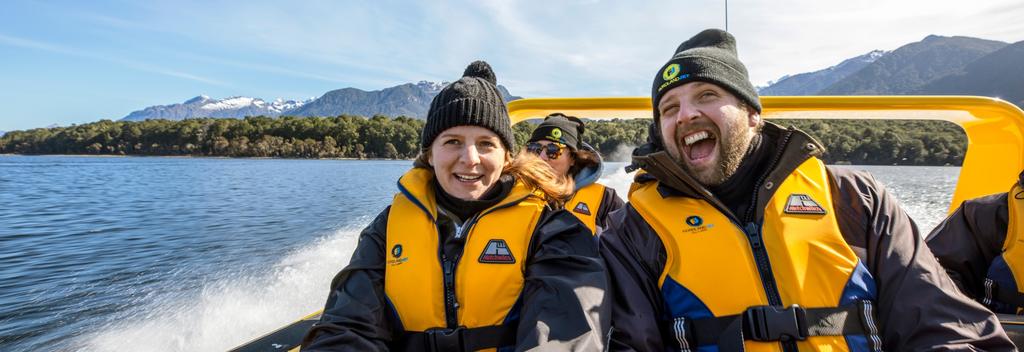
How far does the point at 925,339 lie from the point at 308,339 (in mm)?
1747

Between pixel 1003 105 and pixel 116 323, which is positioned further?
pixel 116 323

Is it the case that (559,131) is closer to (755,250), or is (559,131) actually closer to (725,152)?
(725,152)

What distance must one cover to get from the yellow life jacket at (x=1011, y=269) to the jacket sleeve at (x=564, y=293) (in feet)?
6.45

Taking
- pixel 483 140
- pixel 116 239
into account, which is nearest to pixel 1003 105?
pixel 483 140

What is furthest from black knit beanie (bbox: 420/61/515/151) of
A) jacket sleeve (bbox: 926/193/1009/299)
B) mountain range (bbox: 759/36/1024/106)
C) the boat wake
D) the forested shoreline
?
mountain range (bbox: 759/36/1024/106)

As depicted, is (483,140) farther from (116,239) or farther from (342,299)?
(116,239)

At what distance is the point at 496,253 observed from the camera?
66.5 inches

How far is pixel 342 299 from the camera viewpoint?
5.27 ft

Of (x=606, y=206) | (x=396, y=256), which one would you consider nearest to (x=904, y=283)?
(x=396, y=256)

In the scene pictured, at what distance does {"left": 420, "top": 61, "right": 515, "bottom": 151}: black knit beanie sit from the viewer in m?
1.84

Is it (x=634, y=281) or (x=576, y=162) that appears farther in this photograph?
(x=576, y=162)

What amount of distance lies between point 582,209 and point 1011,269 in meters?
1.98

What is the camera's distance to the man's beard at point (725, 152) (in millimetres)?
1570

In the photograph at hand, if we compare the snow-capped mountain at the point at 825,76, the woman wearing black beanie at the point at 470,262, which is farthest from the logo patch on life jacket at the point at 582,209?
the snow-capped mountain at the point at 825,76
